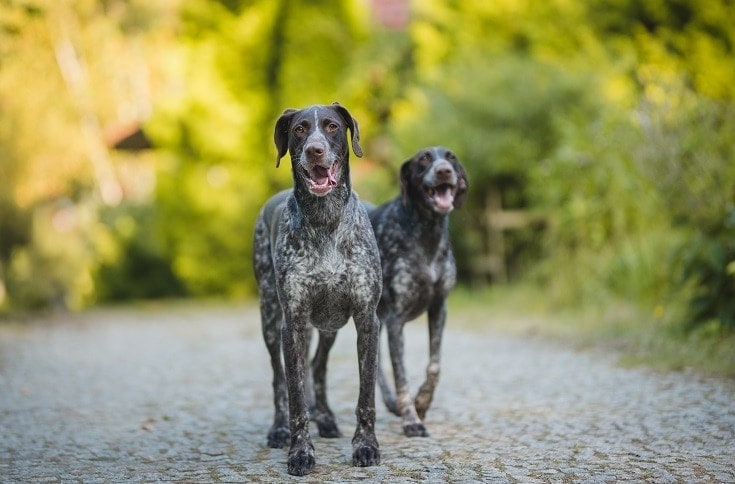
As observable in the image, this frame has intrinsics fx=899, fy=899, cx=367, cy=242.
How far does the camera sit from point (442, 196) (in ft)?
19.9

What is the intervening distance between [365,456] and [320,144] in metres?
1.70

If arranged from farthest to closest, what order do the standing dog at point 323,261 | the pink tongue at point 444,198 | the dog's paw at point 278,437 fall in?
the pink tongue at point 444,198
the dog's paw at point 278,437
the standing dog at point 323,261

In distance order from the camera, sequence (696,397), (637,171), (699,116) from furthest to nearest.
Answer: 1. (637,171)
2. (699,116)
3. (696,397)

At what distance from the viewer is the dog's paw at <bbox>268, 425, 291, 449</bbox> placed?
5.50m

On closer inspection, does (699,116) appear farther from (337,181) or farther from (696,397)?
(337,181)

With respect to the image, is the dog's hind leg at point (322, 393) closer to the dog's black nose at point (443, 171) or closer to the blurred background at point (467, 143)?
the dog's black nose at point (443, 171)

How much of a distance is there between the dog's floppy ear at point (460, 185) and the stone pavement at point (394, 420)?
59.9 inches

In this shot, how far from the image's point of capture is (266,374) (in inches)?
350

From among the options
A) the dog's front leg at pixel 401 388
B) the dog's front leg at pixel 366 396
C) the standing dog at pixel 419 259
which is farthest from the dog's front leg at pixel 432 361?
the dog's front leg at pixel 366 396

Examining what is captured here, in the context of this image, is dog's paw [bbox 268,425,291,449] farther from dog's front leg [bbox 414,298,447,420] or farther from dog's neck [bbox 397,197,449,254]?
dog's neck [bbox 397,197,449,254]

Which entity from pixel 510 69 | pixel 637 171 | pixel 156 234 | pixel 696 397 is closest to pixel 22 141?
pixel 156 234

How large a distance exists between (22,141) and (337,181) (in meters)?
12.5

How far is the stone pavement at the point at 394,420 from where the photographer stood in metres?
4.73

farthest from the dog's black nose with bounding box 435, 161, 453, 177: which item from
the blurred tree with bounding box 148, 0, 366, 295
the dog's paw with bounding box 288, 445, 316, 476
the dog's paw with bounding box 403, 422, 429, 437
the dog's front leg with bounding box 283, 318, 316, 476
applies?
the blurred tree with bounding box 148, 0, 366, 295
